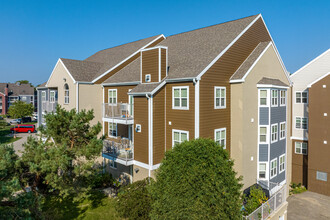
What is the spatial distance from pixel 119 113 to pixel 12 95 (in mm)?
90919

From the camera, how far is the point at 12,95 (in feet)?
298

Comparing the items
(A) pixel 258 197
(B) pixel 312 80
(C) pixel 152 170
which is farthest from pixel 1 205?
(B) pixel 312 80

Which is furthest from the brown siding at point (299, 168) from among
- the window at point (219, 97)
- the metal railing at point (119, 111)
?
the metal railing at point (119, 111)

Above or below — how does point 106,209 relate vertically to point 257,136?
below

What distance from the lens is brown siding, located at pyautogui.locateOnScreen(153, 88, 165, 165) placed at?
53.6 feet

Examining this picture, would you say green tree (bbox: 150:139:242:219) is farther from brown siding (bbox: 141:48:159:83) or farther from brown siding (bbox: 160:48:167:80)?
brown siding (bbox: 141:48:159:83)

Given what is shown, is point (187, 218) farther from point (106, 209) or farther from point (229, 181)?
point (106, 209)

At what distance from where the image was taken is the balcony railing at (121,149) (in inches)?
702

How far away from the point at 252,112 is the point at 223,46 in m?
5.33

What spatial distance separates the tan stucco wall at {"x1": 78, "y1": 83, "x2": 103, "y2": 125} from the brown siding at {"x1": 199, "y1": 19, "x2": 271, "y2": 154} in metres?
11.1

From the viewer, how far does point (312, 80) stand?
24.9 meters

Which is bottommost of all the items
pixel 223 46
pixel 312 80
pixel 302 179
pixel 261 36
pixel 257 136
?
pixel 302 179

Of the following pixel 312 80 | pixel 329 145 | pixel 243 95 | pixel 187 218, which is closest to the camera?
pixel 187 218

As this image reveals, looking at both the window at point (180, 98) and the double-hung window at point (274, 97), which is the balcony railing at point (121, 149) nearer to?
the window at point (180, 98)
